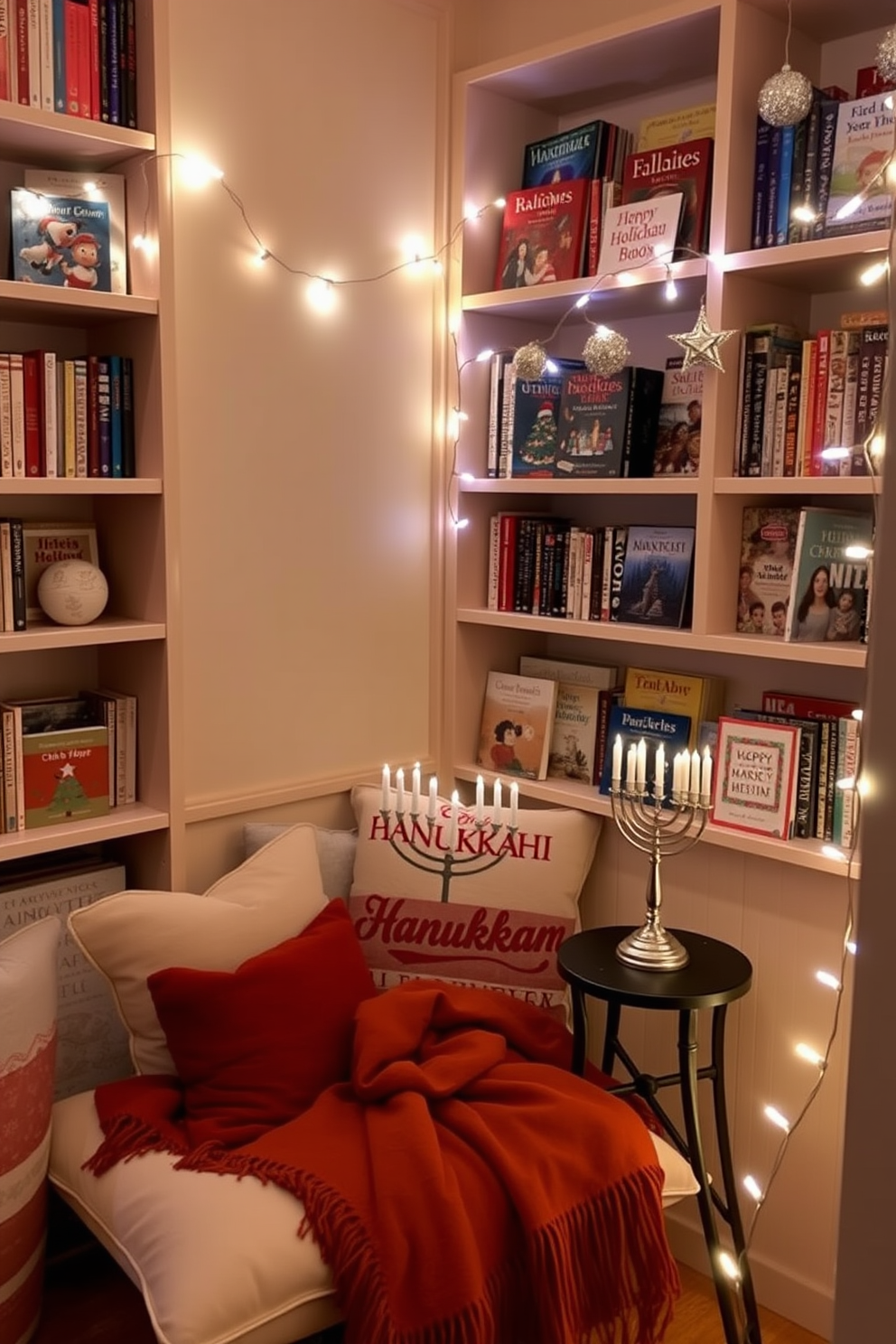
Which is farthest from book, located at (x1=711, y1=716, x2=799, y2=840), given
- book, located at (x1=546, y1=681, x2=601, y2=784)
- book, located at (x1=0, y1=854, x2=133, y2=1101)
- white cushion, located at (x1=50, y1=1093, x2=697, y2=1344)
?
book, located at (x1=0, y1=854, x2=133, y2=1101)

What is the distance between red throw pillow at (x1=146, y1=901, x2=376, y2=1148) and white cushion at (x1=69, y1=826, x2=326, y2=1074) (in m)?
0.07

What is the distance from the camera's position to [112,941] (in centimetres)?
200

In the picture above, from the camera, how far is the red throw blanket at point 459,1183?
1615 mm

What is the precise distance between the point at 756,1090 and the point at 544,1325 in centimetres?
72

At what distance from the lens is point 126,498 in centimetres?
221

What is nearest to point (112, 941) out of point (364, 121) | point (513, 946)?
point (513, 946)

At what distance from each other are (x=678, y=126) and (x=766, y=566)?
88cm

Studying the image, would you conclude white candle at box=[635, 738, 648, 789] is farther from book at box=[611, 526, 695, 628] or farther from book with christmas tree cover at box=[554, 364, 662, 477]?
book with christmas tree cover at box=[554, 364, 662, 477]

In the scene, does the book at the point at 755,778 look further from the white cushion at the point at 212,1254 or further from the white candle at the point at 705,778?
the white cushion at the point at 212,1254


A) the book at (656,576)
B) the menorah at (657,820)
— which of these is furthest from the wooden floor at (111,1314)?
the book at (656,576)

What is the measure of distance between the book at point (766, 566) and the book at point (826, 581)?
2.3 inches

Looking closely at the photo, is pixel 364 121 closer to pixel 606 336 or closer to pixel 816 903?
pixel 606 336

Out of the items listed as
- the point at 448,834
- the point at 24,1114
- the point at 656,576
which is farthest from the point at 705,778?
the point at 24,1114

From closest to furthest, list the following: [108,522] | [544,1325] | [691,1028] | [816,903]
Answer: [544,1325] < [691,1028] < [816,903] < [108,522]
